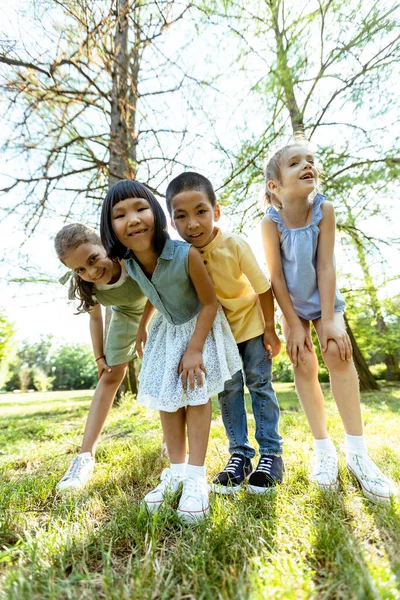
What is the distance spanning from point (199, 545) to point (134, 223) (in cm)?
118

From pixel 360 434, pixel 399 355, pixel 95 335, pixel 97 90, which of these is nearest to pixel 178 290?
pixel 95 335

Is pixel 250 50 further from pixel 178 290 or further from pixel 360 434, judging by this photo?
pixel 360 434

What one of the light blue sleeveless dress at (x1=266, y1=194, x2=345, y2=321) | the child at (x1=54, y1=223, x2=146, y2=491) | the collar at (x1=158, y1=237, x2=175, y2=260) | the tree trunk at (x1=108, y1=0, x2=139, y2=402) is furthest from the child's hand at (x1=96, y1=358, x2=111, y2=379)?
the tree trunk at (x1=108, y1=0, x2=139, y2=402)

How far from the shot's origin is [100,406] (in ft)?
6.97

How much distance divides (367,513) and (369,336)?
8.20 meters

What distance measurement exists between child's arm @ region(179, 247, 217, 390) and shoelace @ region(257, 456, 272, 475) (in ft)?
1.57

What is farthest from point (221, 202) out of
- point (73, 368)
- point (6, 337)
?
point (73, 368)

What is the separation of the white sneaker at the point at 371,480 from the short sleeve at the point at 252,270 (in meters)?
0.81

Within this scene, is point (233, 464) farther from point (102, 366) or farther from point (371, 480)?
point (102, 366)

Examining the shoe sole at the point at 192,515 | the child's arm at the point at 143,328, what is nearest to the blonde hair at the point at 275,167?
the child's arm at the point at 143,328

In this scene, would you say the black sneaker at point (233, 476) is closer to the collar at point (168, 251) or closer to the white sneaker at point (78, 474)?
the white sneaker at point (78, 474)

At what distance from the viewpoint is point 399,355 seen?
17.4m

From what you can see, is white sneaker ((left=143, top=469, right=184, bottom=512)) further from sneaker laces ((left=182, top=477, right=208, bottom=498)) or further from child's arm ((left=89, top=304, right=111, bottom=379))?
child's arm ((left=89, top=304, right=111, bottom=379))

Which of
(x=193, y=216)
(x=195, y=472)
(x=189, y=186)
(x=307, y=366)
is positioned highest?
(x=189, y=186)
